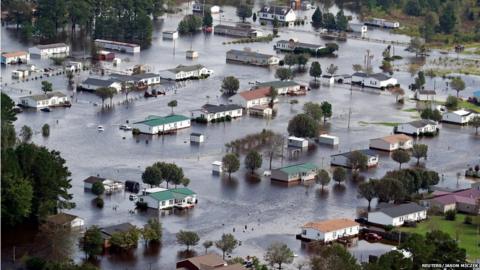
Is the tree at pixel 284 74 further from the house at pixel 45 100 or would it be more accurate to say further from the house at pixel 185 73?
the house at pixel 45 100

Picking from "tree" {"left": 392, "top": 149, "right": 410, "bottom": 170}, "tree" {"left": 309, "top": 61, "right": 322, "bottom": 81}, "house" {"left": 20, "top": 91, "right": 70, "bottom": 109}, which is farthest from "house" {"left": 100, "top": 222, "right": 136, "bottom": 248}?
"tree" {"left": 309, "top": 61, "right": 322, "bottom": 81}

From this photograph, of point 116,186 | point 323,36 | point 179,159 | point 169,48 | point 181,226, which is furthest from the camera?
point 323,36

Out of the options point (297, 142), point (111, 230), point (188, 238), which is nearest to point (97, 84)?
point (297, 142)

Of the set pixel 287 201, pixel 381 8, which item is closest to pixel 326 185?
pixel 287 201

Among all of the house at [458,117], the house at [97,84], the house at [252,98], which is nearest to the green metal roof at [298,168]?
the house at [252,98]

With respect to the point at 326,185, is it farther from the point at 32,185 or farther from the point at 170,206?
the point at 32,185

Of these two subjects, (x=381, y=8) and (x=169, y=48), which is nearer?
(x=169, y=48)

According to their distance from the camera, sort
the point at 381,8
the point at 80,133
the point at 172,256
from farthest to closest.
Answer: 1. the point at 381,8
2. the point at 80,133
3. the point at 172,256

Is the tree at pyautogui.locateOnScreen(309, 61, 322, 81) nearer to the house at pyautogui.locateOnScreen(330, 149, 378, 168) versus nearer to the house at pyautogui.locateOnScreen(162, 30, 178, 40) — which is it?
the house at pyautogui.locateOnScreen(162, 30, 178, 40)
